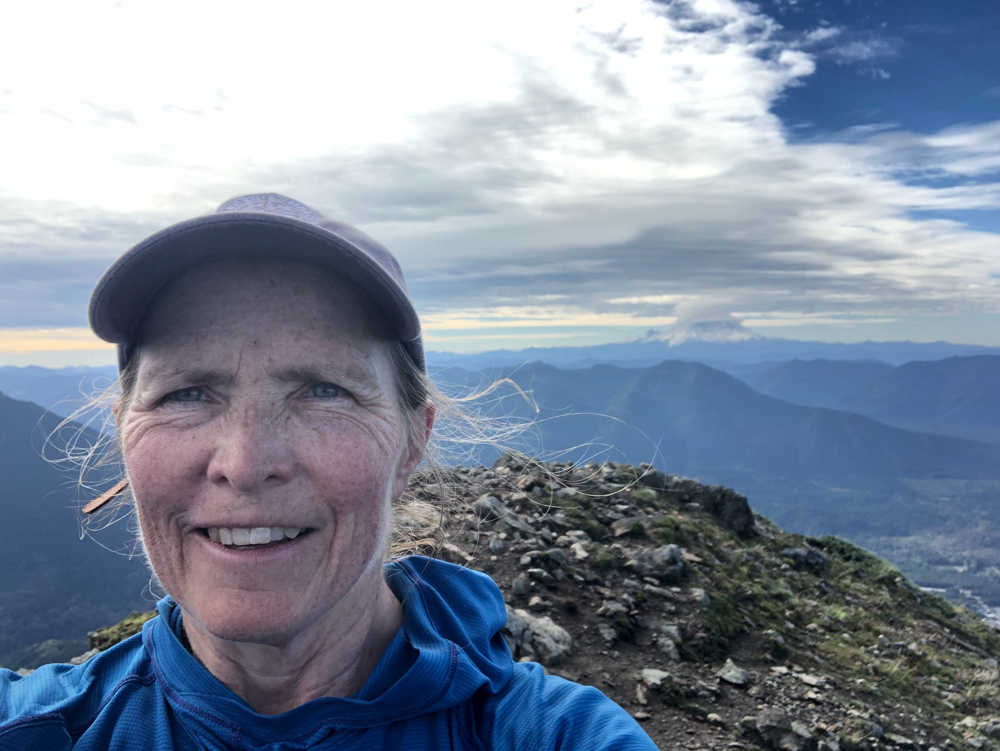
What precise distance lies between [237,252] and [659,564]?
26.6 ft

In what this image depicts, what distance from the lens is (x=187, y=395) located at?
6.30ft

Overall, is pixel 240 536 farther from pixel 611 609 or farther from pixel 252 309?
pixel 611 609

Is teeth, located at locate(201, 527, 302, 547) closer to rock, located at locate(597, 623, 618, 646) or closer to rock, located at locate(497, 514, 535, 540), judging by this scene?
rock, located at locate(597, 623, 618, 646)

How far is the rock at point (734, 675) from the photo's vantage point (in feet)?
21.6

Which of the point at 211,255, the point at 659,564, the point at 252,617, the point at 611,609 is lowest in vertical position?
the point at 611,609

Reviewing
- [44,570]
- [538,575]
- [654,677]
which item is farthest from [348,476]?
[44,570]

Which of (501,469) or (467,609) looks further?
(501,469)

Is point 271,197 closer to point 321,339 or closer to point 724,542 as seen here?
point 321,339

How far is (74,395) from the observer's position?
3.03 metres

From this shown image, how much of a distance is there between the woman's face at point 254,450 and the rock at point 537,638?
4.64 metres

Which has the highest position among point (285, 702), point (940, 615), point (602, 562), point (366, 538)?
point (366, 538)

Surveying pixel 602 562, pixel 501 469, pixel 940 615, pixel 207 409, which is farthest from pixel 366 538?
pixel 940 615

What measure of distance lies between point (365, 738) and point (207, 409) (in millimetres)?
1257

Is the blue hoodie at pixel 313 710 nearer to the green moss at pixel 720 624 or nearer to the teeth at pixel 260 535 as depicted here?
the teeth at pixel 260 535
